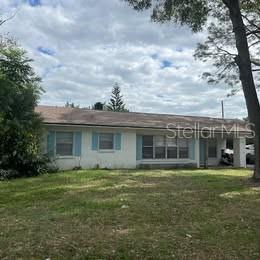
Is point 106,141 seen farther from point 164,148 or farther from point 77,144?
point 164,148

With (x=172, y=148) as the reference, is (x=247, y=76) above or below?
above

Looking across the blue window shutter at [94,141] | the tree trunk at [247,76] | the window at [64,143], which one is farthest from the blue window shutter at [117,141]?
the tree trunk at [247,76]

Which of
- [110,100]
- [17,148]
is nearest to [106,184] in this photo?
[17,148]

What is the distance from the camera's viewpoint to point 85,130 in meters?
21.0

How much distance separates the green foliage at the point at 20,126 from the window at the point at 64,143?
2.08 meters

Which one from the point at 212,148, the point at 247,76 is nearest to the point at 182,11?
the point at 247,76

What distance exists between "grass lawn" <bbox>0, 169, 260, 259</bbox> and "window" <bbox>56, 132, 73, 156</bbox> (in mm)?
6745

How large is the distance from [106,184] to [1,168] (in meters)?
5.60

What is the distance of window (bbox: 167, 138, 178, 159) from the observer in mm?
24031

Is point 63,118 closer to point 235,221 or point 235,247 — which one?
point 235,221

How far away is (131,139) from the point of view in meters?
22.4

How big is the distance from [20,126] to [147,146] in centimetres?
886

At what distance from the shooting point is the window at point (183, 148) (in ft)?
79.9

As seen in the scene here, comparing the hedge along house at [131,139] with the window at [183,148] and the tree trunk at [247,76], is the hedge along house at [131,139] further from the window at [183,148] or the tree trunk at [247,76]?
the tree trunk at [247,76]
